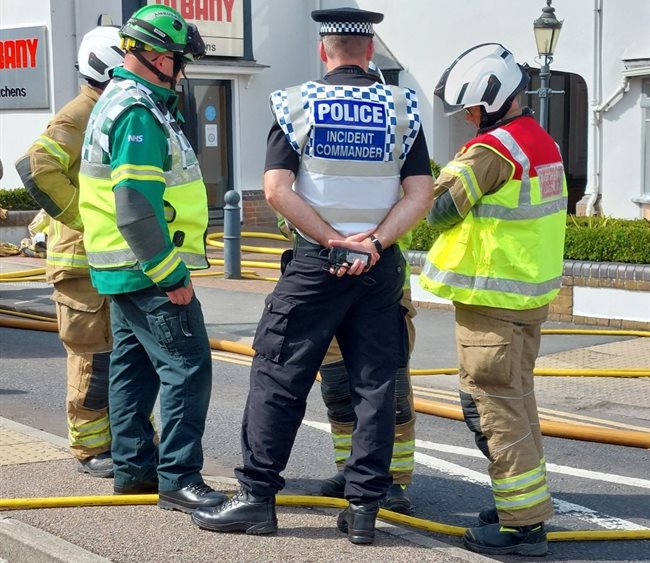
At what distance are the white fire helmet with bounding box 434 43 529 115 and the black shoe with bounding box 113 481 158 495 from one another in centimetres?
207

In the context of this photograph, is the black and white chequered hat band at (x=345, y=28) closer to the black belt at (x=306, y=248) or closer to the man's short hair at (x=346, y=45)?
the man's short hair at (x=346, y=45)

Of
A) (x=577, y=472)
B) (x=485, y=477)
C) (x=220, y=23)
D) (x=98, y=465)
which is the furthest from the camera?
(x=220, y=23)

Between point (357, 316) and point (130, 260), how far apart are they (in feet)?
3.15

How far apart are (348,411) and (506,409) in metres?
0.80

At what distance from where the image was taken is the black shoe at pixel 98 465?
5.49 m

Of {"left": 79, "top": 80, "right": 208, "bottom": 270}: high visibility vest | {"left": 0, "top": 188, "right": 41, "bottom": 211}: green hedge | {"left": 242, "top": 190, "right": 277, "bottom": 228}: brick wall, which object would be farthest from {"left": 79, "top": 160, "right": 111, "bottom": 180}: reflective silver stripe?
{"left": 242, "top": 190, "right": 277, "bottom": 228}: brick wall

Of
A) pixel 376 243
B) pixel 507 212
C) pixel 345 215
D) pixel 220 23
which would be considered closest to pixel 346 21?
pixel 345 215

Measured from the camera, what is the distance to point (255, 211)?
21.6m

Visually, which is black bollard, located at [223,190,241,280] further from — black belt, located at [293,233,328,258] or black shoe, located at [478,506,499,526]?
black belt, located at [293,233,328,258]

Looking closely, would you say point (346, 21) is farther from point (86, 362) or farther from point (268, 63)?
point (268, 63)

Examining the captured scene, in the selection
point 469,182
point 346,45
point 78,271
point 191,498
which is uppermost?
point 346,45

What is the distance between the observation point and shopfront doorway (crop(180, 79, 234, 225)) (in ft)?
68.8

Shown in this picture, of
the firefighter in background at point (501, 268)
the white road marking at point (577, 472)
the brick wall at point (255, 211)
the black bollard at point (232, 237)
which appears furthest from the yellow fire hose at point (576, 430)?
the brick wall at point (255, 211)

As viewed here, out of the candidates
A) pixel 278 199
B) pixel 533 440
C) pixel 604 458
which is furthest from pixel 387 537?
pixel 604 458
